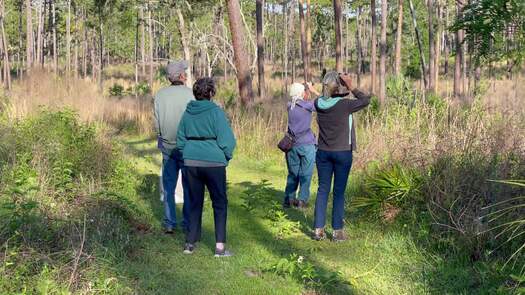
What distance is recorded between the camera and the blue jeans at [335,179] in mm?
6133

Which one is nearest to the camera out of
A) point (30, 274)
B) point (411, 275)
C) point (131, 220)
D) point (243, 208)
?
point (30, 274)

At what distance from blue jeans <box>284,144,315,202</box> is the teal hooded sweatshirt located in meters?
2.35

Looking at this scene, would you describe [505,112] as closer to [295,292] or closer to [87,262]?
[295,292]

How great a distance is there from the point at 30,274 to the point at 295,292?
2055 mm

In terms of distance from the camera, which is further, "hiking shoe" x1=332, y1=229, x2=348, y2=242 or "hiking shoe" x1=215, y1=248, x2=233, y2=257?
"hiking shoe" x1=332, y1=229, x2=348, y2=242

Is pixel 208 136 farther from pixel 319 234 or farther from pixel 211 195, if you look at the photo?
pixel 319 234

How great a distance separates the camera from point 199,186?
5.72m

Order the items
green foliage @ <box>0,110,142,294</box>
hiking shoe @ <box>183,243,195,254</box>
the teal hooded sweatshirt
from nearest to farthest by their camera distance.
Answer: green foliage @ <box>0,110,142,294</box>
the teal hooded sweatshirt
hiking shoe @ <box>183,243,195,254</box>

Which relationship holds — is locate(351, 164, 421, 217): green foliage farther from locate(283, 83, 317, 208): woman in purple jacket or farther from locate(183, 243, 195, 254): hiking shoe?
locate(183, 243, 195, 254): hiking shoe

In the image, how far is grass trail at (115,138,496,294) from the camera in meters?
4.82

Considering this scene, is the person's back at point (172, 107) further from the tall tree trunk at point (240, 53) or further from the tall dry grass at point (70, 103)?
the tall tree trunk at point (240, 53)

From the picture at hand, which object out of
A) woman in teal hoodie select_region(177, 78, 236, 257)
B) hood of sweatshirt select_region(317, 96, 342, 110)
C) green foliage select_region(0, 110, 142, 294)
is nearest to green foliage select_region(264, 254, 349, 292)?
woman in teal hoodie select_region(177, 78, 236, 257)

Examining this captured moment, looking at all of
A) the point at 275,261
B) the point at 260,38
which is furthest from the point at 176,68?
A: the point at 260,38

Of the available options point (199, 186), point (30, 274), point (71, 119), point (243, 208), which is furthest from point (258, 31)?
point (30, 274)
